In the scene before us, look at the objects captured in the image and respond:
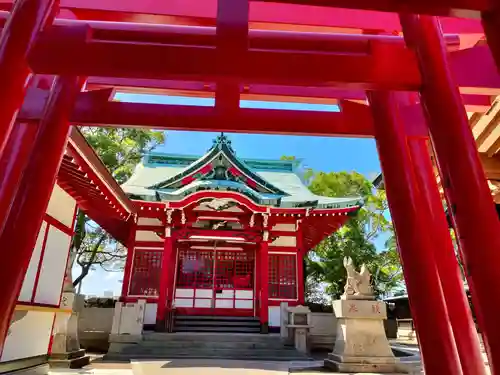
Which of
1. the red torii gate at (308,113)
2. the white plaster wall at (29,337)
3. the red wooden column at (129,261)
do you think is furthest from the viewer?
the red wooden column at (129,261)

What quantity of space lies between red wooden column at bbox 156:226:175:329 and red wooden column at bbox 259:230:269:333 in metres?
2.93

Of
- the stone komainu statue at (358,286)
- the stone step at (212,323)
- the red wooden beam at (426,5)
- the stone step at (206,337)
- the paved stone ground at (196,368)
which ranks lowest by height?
the paved stone ground at (196,368)

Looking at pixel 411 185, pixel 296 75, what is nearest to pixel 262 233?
pixel 411 185

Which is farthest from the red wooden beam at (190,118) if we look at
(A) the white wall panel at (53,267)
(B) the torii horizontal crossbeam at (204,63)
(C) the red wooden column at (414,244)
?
(A) the white wall panel at (53,267)

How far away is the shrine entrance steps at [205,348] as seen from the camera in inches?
377

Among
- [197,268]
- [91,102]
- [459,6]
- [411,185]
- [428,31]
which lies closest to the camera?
[459,6]

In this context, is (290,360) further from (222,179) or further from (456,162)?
(456,162)

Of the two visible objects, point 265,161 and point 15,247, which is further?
point 265,161

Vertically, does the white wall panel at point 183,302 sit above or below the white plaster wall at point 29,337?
above

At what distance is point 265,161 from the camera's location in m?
20.1

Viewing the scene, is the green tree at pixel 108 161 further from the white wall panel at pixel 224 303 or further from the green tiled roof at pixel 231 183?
the white wall panel at pixel 224 303

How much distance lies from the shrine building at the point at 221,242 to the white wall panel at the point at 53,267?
12.5 ft

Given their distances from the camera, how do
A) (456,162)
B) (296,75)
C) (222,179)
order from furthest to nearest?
1. (222,179)
2. (296,75)
3. (456,162)

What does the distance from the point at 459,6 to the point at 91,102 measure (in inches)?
124
